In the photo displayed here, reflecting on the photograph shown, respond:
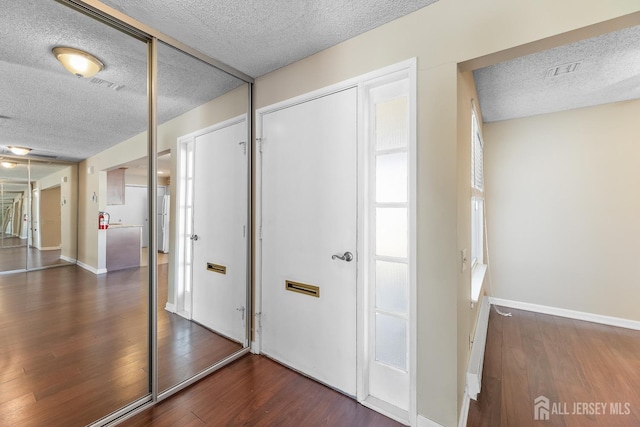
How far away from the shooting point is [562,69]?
2322 millimetres

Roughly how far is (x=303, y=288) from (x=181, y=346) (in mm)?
1200

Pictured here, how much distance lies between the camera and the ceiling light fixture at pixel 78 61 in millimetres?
1688

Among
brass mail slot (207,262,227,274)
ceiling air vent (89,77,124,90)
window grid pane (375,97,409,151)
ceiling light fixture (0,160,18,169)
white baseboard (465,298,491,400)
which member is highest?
ceiling air vent (89,77,124,90)

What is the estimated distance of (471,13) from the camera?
1501 mm

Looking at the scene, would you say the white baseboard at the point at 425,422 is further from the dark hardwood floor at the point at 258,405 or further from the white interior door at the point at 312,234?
the white interior door at the point at 312,234

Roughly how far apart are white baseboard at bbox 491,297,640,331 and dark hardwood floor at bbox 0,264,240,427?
3921 millimetres

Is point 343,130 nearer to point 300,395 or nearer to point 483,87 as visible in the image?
point 483,87

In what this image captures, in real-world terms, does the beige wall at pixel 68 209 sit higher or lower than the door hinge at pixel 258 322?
higher

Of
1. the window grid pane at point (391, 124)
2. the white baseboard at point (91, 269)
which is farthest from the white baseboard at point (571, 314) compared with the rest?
the white baseboard at point (91, 269)

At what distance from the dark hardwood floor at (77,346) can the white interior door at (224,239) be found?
0.38 metres

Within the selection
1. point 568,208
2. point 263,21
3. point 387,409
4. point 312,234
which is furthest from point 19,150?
point 568,208

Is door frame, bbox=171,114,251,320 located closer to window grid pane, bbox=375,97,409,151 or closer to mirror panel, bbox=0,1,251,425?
mirror panel, bbox=0,1,251,425

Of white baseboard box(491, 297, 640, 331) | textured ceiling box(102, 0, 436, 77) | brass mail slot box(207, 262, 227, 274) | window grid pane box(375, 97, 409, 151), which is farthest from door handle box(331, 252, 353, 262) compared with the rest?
white baseboard box(491, 297, 640, 331)

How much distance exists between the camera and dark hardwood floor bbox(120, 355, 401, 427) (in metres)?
1.69
